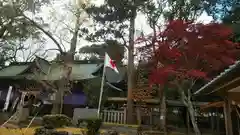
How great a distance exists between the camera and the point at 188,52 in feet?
49.7

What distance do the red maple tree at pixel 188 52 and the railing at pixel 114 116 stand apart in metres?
3.55

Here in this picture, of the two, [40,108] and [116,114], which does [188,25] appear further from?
[40,108]

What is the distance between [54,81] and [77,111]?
17.7ft

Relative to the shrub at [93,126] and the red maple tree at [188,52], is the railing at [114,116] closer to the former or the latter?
the red maple tree at [188,52]

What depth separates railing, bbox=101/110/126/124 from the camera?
1691 cm

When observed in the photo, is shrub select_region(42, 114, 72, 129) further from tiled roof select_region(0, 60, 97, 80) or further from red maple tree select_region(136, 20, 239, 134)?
tiled roof select_region(0, 60, 97, 80)

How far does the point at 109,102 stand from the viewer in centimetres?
2056

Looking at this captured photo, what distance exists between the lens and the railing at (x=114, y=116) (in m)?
16.9

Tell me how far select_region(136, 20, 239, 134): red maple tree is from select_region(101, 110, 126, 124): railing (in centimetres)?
355

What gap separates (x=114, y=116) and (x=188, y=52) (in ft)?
22.5

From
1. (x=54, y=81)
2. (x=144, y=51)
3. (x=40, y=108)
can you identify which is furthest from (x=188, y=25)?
(x=40, y=108)

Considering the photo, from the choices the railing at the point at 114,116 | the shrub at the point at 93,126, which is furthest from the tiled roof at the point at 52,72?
the shrub at the point at 93,126

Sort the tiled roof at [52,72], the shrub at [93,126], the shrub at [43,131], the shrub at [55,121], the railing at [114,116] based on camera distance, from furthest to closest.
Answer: the tiled roof at [52,72]
the railing at [114,116]
the shrub at [55,121]
the shrub at [93,126]
the shrub at [43,131]

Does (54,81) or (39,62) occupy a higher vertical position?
(39,62)
